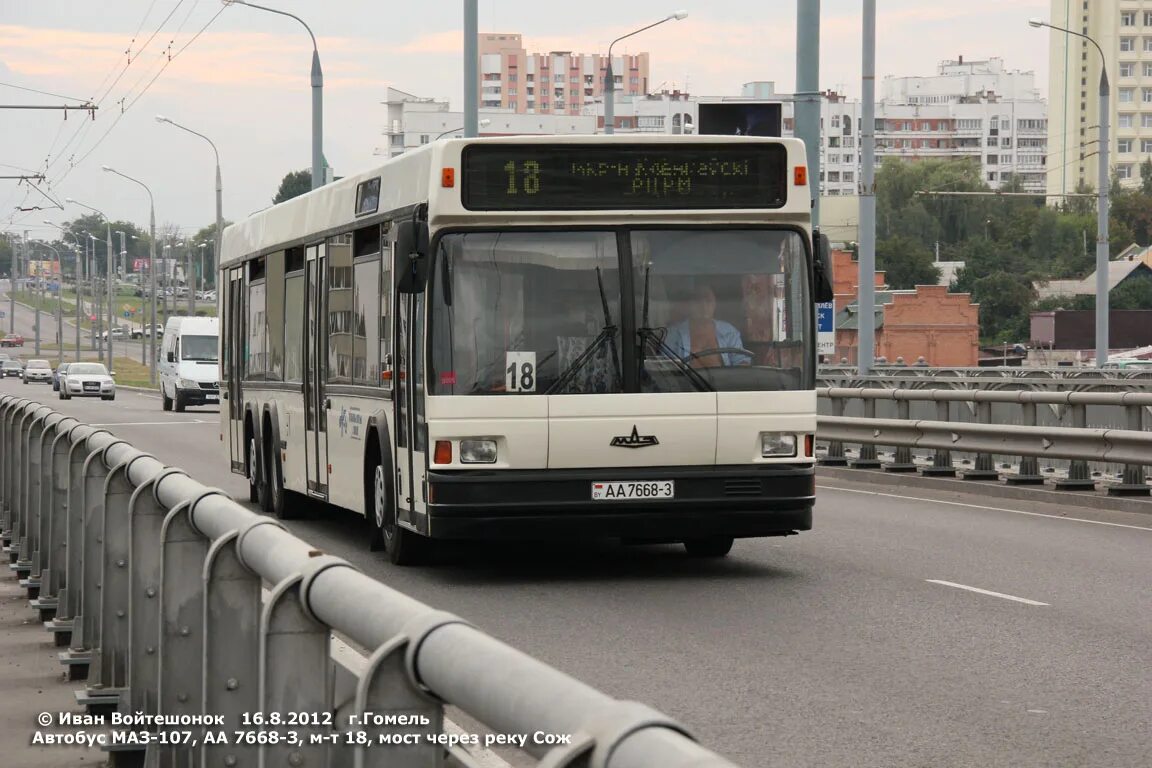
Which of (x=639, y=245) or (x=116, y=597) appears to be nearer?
(x=116, y=597)

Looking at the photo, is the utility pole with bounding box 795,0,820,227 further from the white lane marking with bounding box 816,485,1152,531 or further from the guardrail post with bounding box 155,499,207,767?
the guardrail post with bounding box 155,499,207,767

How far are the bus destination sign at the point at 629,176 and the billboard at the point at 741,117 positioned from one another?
698 inches

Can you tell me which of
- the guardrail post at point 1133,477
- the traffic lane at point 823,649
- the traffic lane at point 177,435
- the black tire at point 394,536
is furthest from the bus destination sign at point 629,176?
the guardrail post at point 1133,477

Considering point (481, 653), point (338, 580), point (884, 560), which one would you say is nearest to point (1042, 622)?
point (884, 560)

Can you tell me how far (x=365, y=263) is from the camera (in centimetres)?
1396

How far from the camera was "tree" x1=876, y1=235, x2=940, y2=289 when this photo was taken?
136 m

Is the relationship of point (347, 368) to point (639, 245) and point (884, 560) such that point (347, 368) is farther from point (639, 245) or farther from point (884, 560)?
point (884, 560)

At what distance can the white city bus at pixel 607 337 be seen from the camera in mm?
11836

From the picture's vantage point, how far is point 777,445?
12.2 meters

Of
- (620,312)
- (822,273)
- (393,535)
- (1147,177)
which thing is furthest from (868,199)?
(1147,177)

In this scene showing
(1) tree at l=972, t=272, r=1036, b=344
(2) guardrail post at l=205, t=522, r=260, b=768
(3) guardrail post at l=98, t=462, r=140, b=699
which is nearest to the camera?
(2) guardrail post at l=205, t=522, r=260, b=768

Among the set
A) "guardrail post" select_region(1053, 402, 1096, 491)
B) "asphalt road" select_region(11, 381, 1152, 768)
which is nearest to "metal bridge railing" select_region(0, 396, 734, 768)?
"asphalt road" select_region(11, 381, 1152, 768)

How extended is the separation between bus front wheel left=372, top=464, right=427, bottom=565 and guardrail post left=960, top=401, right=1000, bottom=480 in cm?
939

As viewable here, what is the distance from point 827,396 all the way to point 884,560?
11.6 metres
